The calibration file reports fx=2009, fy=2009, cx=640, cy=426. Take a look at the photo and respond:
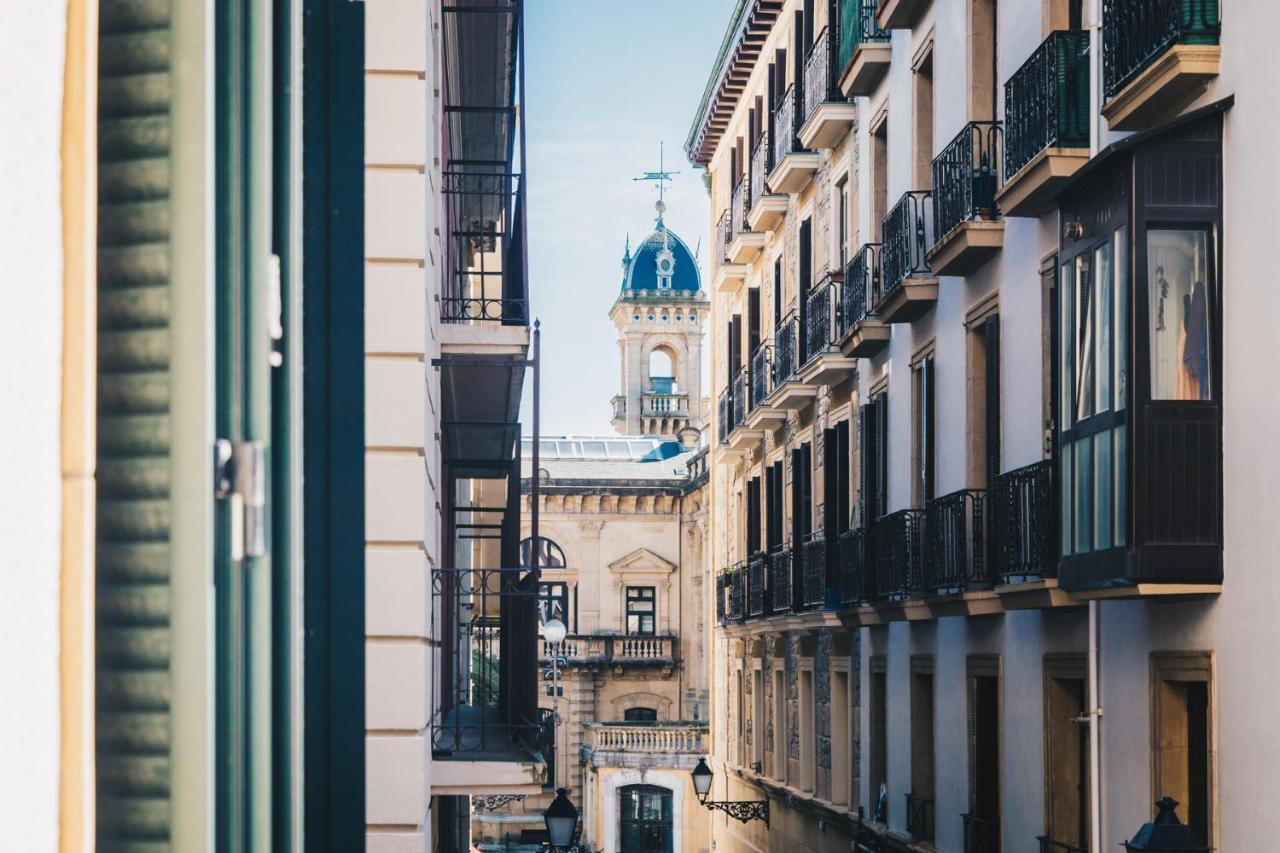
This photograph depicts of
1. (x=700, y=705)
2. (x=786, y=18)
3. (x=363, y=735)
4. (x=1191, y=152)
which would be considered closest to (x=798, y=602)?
(x=786, y=18)

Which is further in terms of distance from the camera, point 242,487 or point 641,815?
point 641,815

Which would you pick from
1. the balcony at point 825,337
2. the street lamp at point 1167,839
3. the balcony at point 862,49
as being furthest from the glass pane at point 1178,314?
the balcony at point 825,337

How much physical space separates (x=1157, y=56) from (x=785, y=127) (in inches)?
630

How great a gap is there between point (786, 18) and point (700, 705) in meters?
34.3

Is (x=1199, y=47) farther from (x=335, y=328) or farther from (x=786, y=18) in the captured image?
(x=786, y=18)

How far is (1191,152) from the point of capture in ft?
38.8

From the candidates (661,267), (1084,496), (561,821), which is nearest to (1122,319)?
(1084,496)

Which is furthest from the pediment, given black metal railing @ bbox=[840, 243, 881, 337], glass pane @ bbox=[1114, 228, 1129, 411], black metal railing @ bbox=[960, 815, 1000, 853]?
glass pane @ bbox=[1114, 228, 1129, 411]

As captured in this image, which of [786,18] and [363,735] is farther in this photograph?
[786,18]

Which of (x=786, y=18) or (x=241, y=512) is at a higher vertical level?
(x=786, y=18)

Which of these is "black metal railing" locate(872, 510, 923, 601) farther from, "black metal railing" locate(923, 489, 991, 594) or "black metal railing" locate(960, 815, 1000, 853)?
"black metal railing" locate(960, 815, 1000, 853)

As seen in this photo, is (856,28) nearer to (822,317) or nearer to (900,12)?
(900,12)

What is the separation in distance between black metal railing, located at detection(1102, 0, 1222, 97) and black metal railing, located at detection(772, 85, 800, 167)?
13.4 metres

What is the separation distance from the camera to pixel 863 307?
886 inches
